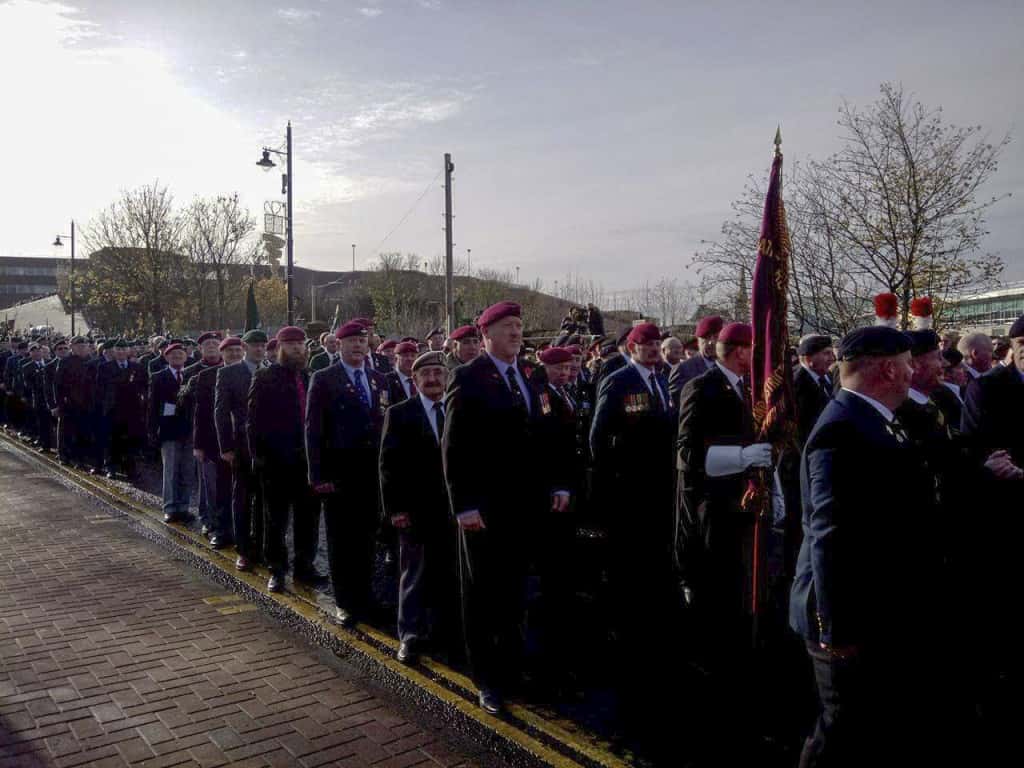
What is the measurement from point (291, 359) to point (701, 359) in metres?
4.52

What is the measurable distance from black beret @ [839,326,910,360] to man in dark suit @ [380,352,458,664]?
3034mm

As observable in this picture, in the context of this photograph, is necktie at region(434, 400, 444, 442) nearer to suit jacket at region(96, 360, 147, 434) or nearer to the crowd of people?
the crowd of people

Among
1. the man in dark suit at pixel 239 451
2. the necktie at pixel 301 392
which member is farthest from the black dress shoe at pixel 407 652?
the man in dark suit at pixel 239 451

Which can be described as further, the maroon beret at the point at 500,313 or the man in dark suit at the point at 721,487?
the man in dark suit at the point at 721,487

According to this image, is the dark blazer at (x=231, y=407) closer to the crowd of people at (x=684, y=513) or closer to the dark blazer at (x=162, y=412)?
the crowd of people at (x=684, y=513)

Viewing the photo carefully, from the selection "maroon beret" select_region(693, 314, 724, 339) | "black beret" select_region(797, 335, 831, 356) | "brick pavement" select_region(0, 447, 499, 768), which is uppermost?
"maroon beret" select_region(693, 314, 724, 339)

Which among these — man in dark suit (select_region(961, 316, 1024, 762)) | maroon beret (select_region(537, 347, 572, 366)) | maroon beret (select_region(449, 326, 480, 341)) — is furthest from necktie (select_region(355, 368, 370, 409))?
man in dark suit (select_region(961, 316, 1024, 762))

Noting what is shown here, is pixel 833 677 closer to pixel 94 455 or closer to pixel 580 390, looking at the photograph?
pixel 580 390

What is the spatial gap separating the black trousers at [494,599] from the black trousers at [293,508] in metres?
2.83

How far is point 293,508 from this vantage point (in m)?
6.91

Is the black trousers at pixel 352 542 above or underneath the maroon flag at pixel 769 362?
underneath

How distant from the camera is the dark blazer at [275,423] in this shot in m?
6.91

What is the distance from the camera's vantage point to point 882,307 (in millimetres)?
7332

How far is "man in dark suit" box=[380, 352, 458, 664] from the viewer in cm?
531
